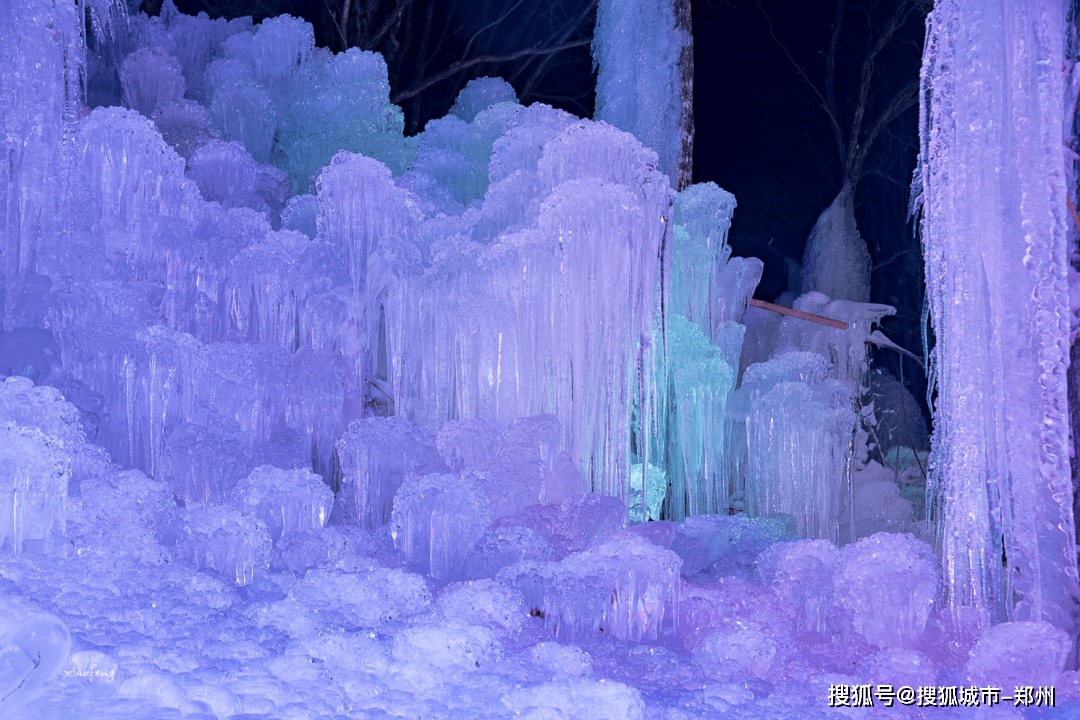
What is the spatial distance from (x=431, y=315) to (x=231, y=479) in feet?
4.94

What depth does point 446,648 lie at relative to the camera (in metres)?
3.16

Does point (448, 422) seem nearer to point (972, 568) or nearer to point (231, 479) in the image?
point (231, 479)

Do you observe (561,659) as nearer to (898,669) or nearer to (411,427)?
(898,669)

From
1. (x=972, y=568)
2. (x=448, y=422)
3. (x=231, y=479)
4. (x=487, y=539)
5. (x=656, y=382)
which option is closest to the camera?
(x=972, y=568)

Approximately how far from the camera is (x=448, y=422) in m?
5.46

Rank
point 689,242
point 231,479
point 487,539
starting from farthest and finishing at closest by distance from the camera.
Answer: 1. point 689,242
2. point 231,479
3. point 487,539

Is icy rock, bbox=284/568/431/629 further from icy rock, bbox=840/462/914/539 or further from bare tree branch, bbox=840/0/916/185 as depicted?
bare tree branch, bbox=840/0/916/185

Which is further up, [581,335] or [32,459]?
[581,335]

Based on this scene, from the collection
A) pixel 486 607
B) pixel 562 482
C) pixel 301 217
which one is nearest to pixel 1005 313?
pixel 486 607

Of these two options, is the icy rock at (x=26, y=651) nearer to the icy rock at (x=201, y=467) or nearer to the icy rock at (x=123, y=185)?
the icy rock at (x=201, y=467)

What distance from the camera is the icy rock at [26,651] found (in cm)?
238

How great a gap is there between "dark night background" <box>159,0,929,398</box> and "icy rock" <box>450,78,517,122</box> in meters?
4.08

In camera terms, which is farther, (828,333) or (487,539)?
(828,333)

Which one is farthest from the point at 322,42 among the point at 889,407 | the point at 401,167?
the point at 889,407
